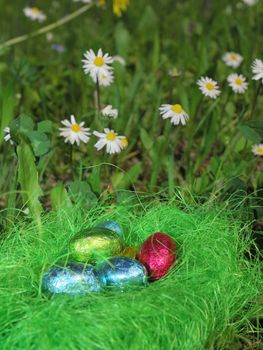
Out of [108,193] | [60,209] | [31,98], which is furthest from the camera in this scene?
[31,98]

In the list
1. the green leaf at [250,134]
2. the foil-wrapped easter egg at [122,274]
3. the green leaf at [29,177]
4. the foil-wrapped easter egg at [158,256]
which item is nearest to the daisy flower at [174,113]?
the green leaf at [250,134]

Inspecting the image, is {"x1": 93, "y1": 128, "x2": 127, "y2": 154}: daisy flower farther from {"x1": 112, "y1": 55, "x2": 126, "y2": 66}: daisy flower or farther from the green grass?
{"x1": 112, "y1": 55, "x2": 126, "y2": 66}: daisy flower

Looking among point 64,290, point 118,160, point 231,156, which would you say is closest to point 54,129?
point 118,160

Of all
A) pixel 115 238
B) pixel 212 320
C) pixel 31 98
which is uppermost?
pixel 31 98

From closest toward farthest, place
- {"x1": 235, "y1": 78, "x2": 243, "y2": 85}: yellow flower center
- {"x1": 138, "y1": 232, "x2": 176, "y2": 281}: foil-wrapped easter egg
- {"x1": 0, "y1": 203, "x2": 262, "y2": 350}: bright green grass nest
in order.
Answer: {"x1": 0, "y1": 203, "x2": 262, "y2": 350}: bright green grass nest
{"x1": 138, "y1": 232, "x2": 176, "y2": 281}: foil-wrapped easter egg
{"x1": 235, "y1": 78, "x2": 243, "y2": 85}: yellow flower center

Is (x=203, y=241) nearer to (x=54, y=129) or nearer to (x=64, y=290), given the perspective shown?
(x=64, y=290)

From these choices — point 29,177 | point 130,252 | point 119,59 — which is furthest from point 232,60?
point 130,252

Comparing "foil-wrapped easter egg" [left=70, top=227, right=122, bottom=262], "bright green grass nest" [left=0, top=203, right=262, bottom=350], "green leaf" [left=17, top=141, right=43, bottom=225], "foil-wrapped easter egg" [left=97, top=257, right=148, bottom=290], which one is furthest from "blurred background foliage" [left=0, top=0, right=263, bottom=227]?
"foil-wrapped easter egg" [left=97, top=257, right=148, bottom=290]

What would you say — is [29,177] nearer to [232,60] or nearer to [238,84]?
[238,84]
